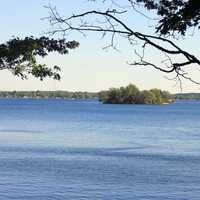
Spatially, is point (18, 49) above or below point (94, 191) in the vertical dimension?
above

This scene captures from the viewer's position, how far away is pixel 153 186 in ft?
87.9

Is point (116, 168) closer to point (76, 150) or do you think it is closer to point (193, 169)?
point (193, 169)

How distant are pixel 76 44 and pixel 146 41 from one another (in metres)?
6.68

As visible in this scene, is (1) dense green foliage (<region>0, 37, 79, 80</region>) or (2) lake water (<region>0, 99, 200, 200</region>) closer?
(1) dense green foliage (<region>0, 37, 79, 80</region>)

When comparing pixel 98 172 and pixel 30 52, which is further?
pixel 98 172

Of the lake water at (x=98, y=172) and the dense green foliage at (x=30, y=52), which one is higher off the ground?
the dense green foliage at (x=30, y=52)

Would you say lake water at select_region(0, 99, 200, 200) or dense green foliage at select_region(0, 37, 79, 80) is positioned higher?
dense green foliage at select_region(0, 37, 79, 80)

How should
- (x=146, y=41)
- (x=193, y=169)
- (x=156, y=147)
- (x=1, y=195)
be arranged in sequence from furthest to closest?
(x=156, y=147) < (x=193, y=169) < (x=1, y=195) < (x=146, y=41)

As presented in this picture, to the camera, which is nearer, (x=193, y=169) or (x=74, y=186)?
(x=74, y=186)

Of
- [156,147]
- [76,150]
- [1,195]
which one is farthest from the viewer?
[156,147]

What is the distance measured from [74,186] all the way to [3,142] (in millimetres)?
26218

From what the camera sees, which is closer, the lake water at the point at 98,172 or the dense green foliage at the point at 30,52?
the dense green foliage at the point at 30,52

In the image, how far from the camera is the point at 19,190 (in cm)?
2519

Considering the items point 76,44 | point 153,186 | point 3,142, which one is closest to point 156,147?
point 3,142
